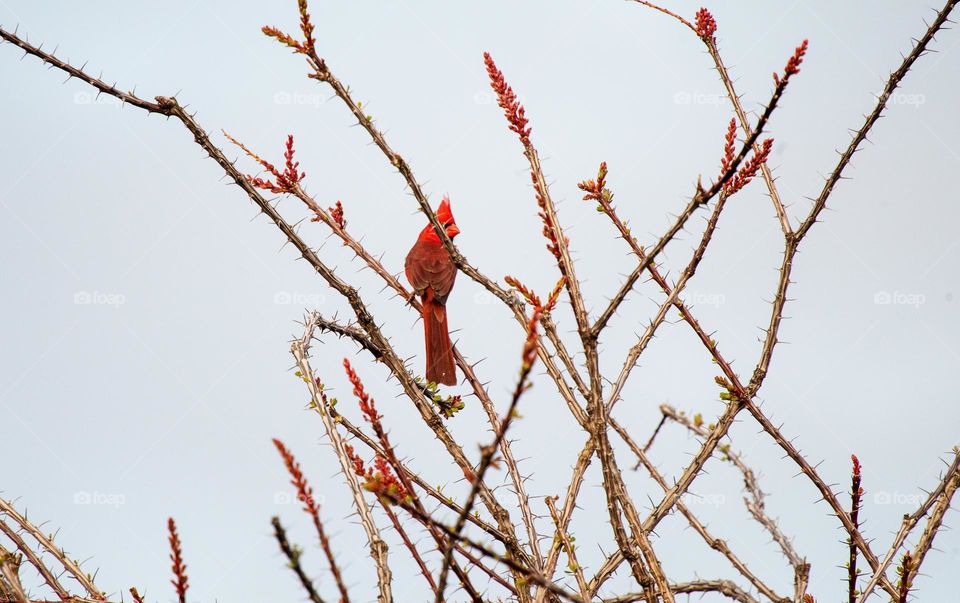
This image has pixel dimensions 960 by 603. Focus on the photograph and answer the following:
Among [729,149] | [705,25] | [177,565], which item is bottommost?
[177,565]

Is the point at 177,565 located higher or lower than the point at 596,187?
lower

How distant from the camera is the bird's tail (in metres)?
5.50

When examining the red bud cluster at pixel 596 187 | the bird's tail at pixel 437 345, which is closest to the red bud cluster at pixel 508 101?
the red bud cluster at pixel 596 187

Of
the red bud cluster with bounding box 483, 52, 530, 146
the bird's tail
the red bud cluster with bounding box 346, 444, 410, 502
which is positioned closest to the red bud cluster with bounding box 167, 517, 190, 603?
the red bud cluster with bounding box 346, 444, 410, 502

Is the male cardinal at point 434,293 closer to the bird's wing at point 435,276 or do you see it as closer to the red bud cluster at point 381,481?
the bird's wing at point 435,276

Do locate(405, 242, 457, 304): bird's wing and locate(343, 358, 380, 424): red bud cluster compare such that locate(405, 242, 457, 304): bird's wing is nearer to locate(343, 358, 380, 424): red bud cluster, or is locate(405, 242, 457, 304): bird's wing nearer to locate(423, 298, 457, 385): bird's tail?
locate(423, 298, 457, 385): bird's tail

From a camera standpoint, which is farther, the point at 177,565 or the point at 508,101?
the point at 508,101

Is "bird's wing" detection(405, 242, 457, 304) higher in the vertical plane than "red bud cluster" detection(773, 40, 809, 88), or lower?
higher

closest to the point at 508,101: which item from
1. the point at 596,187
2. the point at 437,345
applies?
the point at 596,187

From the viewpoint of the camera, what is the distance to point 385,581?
8.48 feet

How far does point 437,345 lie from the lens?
592 centimetres

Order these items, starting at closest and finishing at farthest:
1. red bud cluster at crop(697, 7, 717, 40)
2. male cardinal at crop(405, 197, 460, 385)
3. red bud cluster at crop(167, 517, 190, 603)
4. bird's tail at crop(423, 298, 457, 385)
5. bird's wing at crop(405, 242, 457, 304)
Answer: red bud cluster at crop(167, 517, 190, 603)
red bud cluster at crop(697, 7, 717, 40)
bird's tail at crop(423, 298, 457, 385)
male cardinal at crop(405, 197, 460, 385)
bird's wing at crop(405, 242, 457, 304)

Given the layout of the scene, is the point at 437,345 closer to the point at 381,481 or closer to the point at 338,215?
the point at 338,215

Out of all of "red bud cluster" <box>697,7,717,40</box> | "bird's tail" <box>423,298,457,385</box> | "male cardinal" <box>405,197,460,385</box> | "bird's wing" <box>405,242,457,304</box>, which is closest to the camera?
"red bud cluster" <box>697,7,717,40</box>
